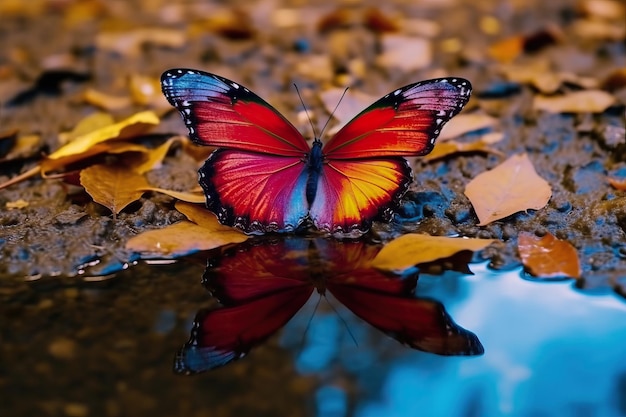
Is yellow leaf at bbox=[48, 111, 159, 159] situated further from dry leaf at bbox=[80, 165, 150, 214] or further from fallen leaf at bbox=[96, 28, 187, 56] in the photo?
fallen leaf at bbox=[96, 28, 187, 56]

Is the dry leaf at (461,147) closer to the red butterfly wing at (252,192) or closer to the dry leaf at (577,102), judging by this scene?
the dry leaf at (577,102)

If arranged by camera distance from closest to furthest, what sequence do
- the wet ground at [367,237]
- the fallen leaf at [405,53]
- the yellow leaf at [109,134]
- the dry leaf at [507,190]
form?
the wet ground at [367,237] < the dry leaf at [507,190] < the yellow leaf at [109,134] < the fallen leaf at [405,53]

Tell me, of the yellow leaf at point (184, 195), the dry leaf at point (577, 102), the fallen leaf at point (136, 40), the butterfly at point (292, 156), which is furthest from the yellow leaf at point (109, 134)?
the dry leaf at point (577, 102)

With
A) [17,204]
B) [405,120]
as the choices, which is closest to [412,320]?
[405,120]

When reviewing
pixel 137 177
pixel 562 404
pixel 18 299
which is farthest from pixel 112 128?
pixel 562 404

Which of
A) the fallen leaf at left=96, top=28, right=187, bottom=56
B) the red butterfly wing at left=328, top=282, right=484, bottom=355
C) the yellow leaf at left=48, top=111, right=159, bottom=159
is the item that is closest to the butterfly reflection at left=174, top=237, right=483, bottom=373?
the red butterfly wing at left=328, top=282, right=484, bottom=355

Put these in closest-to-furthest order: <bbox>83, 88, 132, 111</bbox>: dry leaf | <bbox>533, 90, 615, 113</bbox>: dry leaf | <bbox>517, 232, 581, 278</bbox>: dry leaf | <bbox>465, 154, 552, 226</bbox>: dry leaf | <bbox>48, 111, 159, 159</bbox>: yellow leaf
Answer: <bbox>517, 232, 581, 278</bbox>: dry leaf, <bbox>465, 154, 552, 226</bbox>: dry leaf, <bbox>48, 111, 159, 159</bbox>: yellow leaf, <bbox>533, 90, 615, 113</bbox>: dry leaf, <bbox>83, 88, 132, 111</bbox>: dry leaf

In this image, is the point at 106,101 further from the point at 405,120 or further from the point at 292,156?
the point at 405,120
